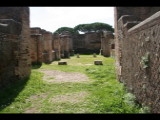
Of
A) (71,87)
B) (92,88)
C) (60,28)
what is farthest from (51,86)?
(60,28)

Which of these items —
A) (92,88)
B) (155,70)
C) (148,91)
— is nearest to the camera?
(155,70)

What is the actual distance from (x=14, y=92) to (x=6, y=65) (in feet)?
3.69

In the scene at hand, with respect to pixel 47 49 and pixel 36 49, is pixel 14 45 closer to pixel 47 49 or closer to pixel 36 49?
pixel 36 49

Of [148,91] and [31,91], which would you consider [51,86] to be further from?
[148,91]

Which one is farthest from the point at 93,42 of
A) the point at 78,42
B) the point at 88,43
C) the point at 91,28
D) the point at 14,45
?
the point at 91,28

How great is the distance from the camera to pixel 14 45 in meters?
10.4

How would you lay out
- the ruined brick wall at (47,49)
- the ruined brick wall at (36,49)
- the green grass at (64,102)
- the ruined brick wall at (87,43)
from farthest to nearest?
the ruined brick wall at (87,43)
the ruined brick wall at (47,49)
the ruined brick wall at (36,49)
the green grass at (64,102)

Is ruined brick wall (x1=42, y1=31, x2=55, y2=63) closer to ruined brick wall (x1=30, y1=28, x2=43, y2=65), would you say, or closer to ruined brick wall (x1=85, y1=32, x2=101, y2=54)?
ruined brick wall (x1=30, y1=28, x2=43, y2=65)

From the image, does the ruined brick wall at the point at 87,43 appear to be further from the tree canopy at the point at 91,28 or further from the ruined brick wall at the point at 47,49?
the tree canopy at the point at 91,28

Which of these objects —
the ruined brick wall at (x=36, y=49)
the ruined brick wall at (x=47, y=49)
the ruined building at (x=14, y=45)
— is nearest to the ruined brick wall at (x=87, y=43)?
the ruined brick wall at (x=47, y=49)

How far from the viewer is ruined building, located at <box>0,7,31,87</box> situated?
8.92m

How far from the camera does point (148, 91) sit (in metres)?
5.74

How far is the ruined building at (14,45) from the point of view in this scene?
892 cm

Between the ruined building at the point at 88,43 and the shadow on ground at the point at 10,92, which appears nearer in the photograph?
the shadow on ground at the point at 10,92
